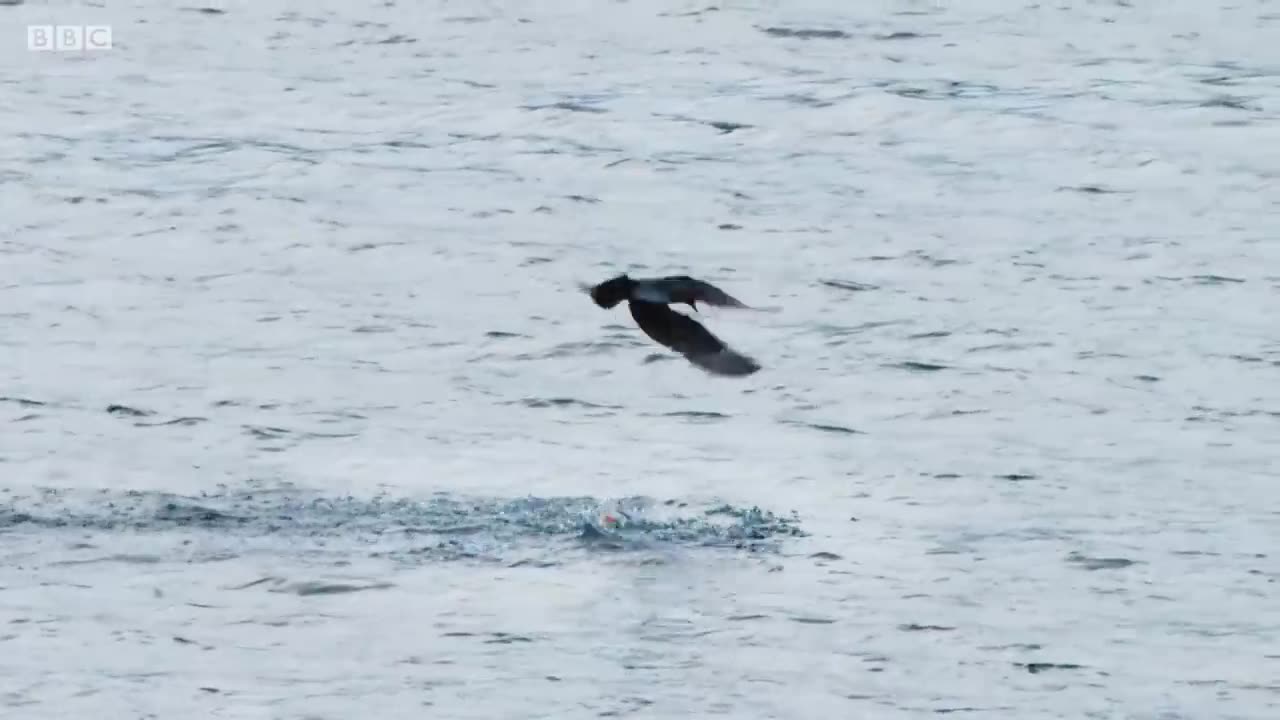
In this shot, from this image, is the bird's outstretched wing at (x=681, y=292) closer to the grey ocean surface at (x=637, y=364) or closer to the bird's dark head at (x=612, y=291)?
the bird's dark head at (x=612, y=291)

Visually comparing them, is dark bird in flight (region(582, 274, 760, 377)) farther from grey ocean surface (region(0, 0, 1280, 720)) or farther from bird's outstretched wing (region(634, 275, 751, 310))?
grey ocean surface (region(0, 0, 1280, 720))

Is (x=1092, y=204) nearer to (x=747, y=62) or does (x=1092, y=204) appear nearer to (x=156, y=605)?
(x=747, y=62)

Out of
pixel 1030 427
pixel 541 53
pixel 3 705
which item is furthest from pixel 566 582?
pixel 541 53

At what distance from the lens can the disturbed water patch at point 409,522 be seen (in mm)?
9977

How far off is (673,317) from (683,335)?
4.5 inches

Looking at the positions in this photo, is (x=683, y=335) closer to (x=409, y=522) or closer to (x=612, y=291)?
(x=612, y=291)

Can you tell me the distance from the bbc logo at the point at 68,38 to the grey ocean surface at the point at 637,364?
0.21m

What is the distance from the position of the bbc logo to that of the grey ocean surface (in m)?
0.21

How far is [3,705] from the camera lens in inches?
327

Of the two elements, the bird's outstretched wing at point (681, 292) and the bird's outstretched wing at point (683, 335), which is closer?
the bird's outstretched wing at point (681, 292)

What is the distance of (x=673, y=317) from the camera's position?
369 inches

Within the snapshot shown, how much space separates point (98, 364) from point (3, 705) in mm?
5319

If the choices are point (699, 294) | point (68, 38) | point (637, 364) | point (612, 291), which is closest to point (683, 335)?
point (612, 291)

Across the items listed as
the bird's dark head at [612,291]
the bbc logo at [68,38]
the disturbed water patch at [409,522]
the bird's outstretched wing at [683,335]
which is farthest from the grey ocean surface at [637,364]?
the bird's dark head at [612,291]
